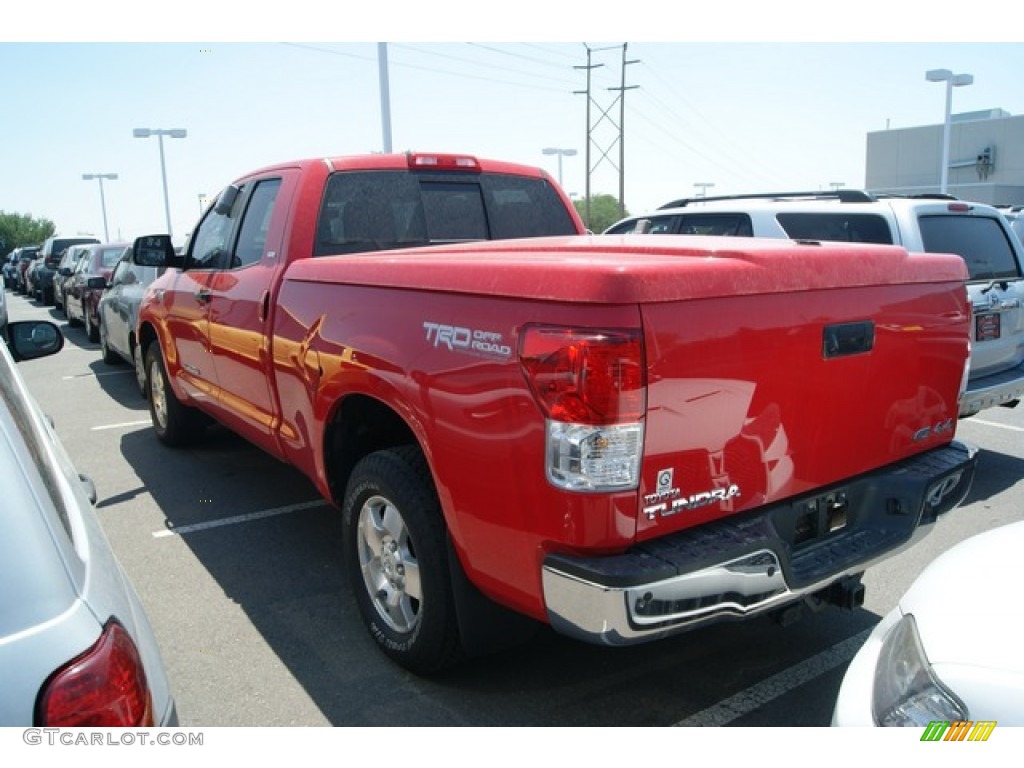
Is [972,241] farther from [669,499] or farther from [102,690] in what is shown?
[102,690]

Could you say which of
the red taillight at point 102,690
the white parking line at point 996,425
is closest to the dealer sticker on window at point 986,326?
the white parking line at point 996,425

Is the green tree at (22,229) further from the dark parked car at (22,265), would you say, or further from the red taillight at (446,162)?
the red taillight at (446,162)

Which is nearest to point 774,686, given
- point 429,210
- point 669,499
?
point 669,499

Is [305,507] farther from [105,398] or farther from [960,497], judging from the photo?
[105,398]

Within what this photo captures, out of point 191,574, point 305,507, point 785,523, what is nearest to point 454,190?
point 305,507

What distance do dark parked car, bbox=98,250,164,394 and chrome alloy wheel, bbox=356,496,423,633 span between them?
206 inches

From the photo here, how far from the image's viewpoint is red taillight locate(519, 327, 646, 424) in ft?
7.57

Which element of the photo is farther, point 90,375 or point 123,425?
point 90,375

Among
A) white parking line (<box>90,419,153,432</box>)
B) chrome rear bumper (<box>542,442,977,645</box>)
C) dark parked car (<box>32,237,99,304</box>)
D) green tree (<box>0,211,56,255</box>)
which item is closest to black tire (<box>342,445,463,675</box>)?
chrome rear bumper (<box>542,442,977,645</box>)

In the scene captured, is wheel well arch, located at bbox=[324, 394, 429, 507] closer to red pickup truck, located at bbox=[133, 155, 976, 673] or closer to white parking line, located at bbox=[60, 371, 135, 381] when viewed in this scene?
red pickup truck, located at bbox=[133, 155, 976, 673]

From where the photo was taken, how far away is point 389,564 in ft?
11.1

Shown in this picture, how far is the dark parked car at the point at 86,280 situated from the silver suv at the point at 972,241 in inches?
414

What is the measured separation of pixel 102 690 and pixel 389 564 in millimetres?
1903

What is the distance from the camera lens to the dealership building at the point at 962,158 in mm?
48562
